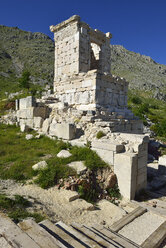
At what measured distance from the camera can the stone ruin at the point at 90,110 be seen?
20.7 feet

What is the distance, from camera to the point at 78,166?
239 inches

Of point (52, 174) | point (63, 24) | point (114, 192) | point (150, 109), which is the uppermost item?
point (63, 24)

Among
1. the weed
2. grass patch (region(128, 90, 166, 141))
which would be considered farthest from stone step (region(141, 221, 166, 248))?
grass patch (region(128, 90, 166, 141))

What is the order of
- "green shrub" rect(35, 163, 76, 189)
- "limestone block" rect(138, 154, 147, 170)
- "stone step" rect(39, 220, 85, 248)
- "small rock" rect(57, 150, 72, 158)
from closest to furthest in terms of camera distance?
"stone step" rect(39, 220, 85, 248), "green shrub" rect(35, 163, 76, 189), "limestone block" rect(138, 154, 147, 170), "small rock" rect(57, 150, 72, 158)

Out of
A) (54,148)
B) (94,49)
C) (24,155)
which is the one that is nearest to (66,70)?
(94,49)

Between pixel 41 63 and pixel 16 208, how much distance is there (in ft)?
193

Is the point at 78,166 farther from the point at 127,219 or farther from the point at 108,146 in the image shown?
the point at 127,219

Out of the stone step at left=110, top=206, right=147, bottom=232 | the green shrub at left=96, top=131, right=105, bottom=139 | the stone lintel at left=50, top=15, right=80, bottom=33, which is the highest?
the stone lintel at left=50, top=15, right=80, bottom=33

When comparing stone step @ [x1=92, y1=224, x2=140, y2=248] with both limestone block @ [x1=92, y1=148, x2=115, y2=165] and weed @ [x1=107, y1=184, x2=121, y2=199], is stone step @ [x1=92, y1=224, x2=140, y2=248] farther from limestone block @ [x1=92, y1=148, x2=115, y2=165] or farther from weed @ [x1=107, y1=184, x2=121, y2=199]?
limestone block @ [x1=92, y1=148, x2=115, y2=165]

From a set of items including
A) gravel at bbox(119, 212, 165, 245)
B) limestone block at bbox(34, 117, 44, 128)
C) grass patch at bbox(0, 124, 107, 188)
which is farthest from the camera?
limestone block at bbox(34, 117, 44, 128)

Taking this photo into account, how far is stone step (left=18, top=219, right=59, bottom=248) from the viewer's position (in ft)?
8.68

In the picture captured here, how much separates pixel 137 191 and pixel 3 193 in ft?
14.1

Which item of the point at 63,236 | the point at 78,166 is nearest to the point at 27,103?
the point at 78,166

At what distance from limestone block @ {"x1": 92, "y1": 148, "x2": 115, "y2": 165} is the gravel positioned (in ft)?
6.39
